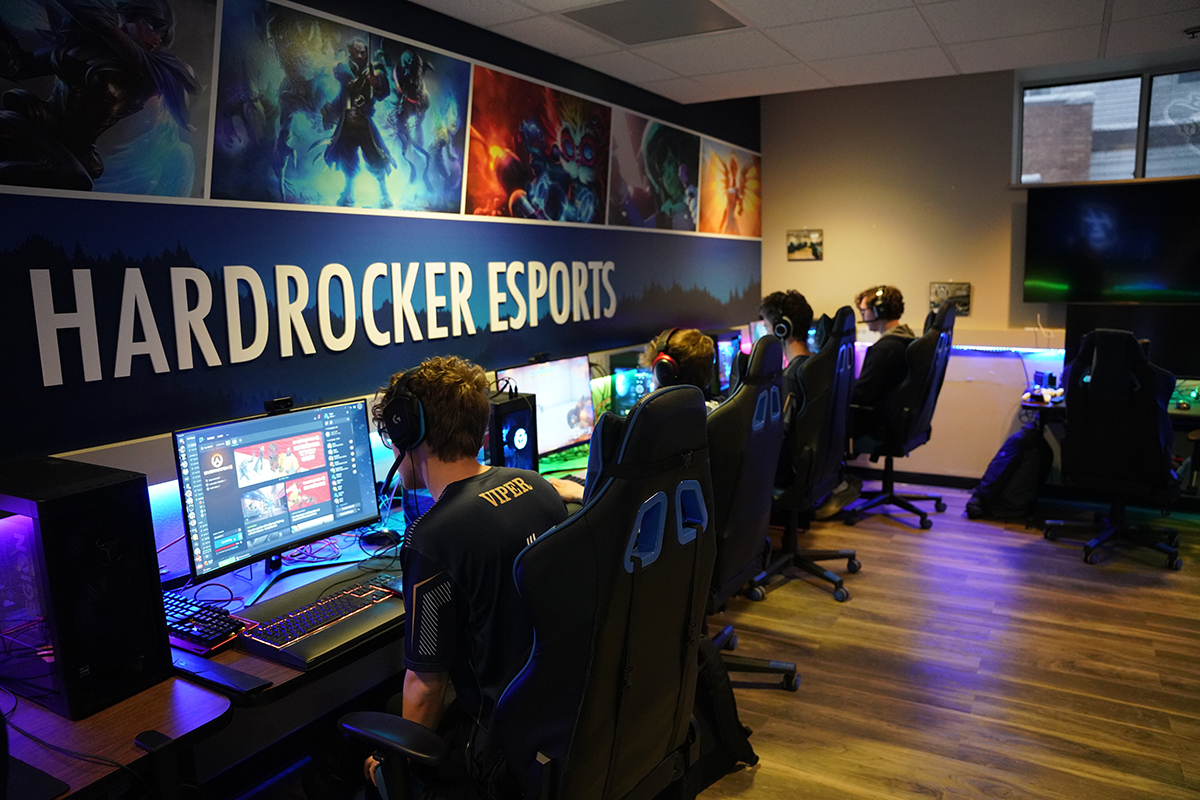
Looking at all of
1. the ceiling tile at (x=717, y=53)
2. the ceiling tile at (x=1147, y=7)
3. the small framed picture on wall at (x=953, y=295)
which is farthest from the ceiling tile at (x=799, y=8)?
the small framed picture on wall at (x=953, y=295)

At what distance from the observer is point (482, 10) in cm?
313

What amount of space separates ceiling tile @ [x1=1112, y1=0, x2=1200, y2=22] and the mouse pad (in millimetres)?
4201

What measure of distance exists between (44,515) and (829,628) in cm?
295

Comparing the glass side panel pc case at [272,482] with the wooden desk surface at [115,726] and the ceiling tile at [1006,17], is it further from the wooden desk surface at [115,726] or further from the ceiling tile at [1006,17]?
the ceiling tile at [1006,17]

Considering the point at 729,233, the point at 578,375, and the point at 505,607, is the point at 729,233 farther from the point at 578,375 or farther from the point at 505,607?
the point at 505,607

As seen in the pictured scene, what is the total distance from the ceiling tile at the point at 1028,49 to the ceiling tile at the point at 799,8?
34.4 inches

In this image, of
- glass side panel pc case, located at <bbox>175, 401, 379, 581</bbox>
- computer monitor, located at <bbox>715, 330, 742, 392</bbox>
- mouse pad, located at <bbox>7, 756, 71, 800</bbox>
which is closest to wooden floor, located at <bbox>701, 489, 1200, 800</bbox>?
computer monitor, located at <bbox>715, 330, 742, 392</bbox>

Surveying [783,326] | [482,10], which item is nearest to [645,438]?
[482,10]

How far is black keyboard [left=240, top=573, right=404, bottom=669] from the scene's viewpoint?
5.70 ft

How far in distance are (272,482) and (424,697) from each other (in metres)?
0.83

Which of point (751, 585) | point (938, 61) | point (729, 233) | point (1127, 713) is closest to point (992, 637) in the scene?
point (1127, 713)

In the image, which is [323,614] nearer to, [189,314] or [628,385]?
[189,314]

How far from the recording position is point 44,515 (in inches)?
57.9

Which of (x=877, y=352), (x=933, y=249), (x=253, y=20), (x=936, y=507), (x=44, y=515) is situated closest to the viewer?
(x=44, y=515)
